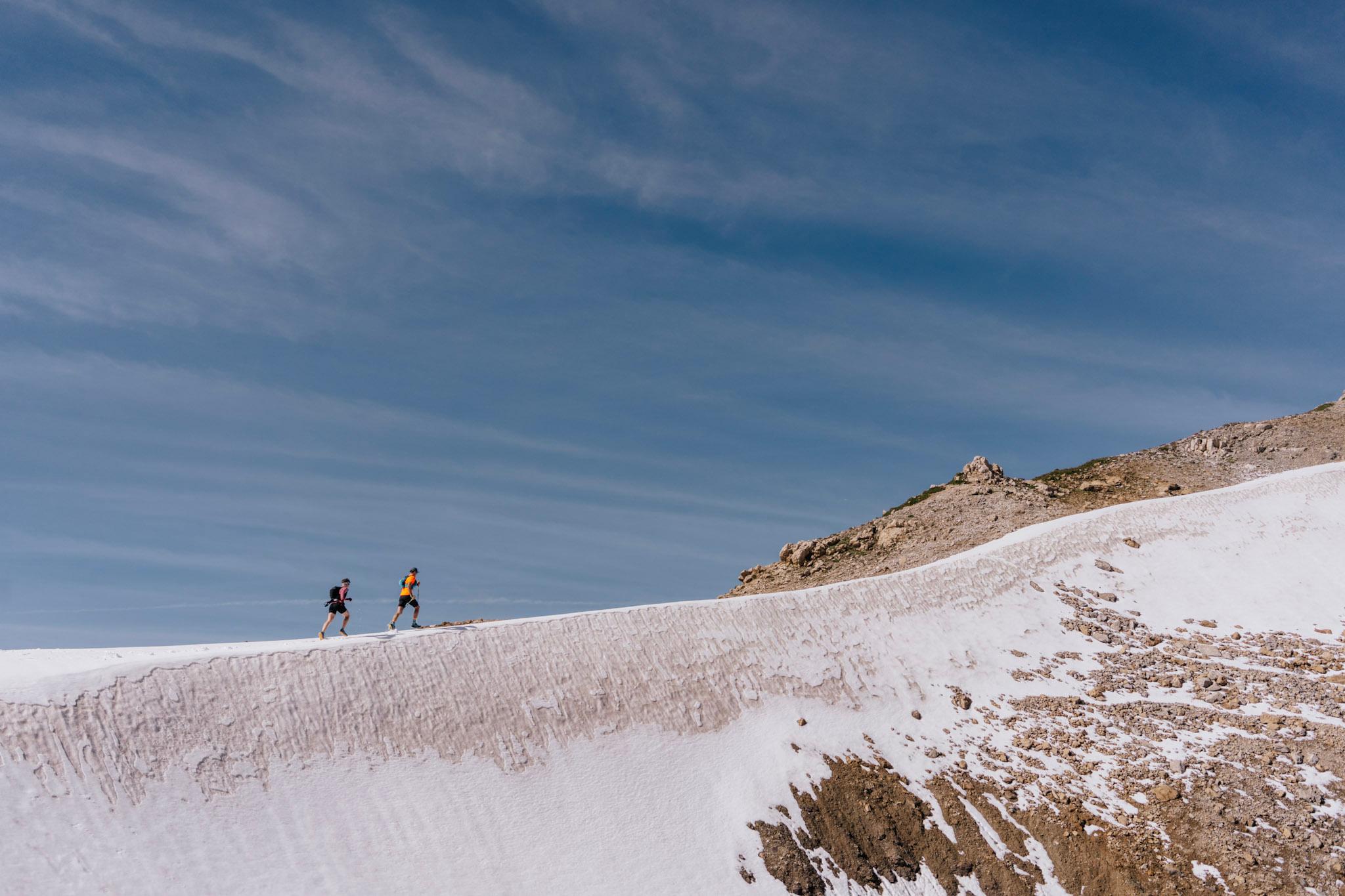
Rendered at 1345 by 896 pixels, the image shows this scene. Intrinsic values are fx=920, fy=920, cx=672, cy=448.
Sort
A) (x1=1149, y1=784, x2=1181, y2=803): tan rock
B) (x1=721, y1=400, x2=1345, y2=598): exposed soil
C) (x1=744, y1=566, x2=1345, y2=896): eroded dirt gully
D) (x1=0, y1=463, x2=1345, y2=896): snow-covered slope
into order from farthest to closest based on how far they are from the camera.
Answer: (x1=721, y1=400, x2=1345, y2=598): exposed soil
(x1=1149, y1=784, x2=1181, y2=803): tan rock
(x1=744, y1=566, x2=1345, y2=896): eroded dirt gully
(x1=0, y1=463, x2=1345, y2=896): snow-covered slope

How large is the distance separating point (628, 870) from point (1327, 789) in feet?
58.8

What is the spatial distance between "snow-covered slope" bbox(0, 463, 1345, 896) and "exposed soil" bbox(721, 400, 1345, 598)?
6230mm

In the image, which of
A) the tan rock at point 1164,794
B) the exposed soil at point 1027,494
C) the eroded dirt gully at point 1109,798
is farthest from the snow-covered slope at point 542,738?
the exposed soil at point 1027,494

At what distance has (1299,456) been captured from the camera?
1948 inches

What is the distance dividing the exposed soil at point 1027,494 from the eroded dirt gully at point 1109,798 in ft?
35.3

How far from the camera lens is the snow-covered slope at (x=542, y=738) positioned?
1842 cm

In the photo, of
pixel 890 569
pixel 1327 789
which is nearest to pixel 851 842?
pixel 1327 789

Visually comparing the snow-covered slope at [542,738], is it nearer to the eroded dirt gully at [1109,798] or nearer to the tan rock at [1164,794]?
the eroded dirt gully at [1109,798]

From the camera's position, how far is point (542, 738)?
76.0 ft

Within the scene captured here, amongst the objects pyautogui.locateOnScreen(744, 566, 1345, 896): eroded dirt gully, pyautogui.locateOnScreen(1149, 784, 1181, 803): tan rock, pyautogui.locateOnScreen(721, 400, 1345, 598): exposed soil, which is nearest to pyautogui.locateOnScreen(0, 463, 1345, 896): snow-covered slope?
pyautogui.locateOnScreen(744, 566, 1345, 896): eroded dirt gully

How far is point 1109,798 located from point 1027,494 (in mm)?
22236

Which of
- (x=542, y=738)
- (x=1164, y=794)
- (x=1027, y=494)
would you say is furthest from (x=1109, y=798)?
(x=1027, y=494)

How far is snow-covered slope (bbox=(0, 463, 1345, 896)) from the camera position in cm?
1842

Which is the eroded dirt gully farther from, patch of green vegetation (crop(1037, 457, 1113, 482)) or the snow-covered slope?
patch of green vegetation (crop(1037, 457, 1113, 482))
